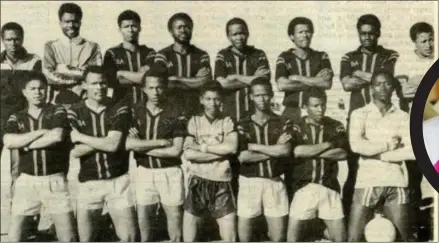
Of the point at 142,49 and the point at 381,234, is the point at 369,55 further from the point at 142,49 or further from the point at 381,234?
the point at 142,49

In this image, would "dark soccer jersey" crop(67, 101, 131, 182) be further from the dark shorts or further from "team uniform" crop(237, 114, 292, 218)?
"team uniform" crop(237, 114, 292, 218)

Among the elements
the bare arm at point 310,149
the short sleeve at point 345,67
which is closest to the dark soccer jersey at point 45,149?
the bare arm at point 310,149

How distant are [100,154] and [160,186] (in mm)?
162

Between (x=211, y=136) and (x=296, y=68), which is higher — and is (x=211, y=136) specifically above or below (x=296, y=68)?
below

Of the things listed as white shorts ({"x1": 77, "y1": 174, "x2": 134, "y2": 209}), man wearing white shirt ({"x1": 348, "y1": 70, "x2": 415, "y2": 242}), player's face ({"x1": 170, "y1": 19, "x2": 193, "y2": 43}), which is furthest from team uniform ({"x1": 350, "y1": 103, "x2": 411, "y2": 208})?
white shorts ({"x1": 77, "y1": 174, "x2": 134, "y2": 209})

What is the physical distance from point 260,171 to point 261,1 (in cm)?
40

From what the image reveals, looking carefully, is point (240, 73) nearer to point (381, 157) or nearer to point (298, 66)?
point (298, 66)

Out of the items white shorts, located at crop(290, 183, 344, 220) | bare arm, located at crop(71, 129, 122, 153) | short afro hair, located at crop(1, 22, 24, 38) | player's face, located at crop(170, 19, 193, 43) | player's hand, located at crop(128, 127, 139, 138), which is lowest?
white shorts, located at crop(290, 183, 344, 220)

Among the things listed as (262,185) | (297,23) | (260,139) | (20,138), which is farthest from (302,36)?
(20,138)

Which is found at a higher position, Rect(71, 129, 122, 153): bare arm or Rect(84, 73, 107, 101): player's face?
Rect(84, 73, 107, 101): player's face

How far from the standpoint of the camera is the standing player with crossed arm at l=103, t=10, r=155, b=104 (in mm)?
1453

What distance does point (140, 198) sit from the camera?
57.1 inches

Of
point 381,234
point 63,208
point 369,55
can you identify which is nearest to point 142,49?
point 63,208

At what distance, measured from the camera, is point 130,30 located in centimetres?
146
